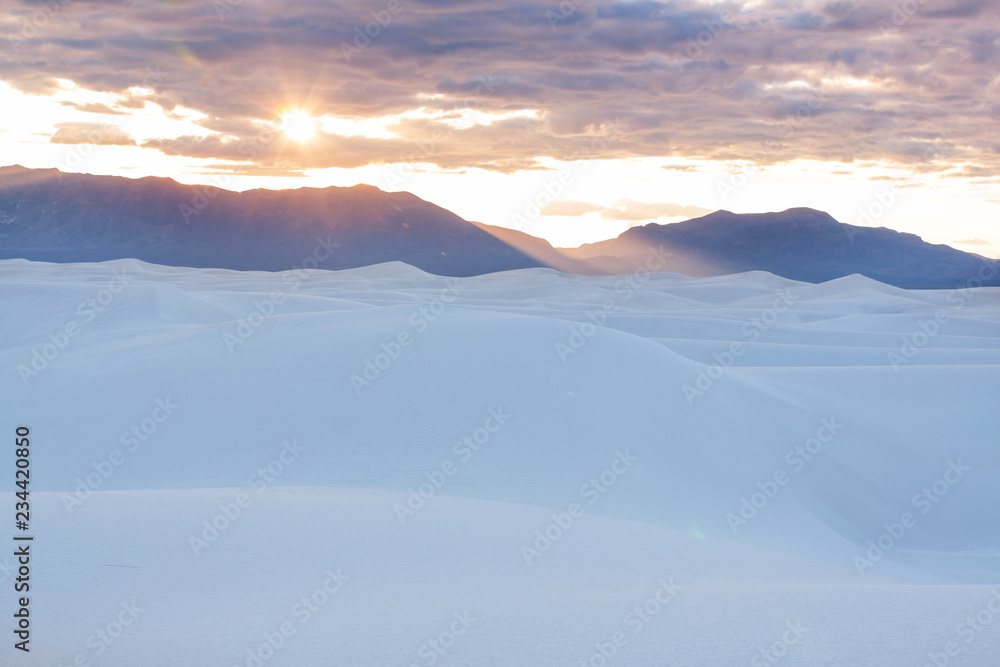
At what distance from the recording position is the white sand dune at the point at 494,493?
4.62m

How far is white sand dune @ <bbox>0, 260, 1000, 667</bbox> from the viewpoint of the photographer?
4.62m

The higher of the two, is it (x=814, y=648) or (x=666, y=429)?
(x=814, y=648)

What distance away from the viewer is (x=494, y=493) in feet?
31.8

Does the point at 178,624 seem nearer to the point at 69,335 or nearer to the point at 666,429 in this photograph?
the point at 666,429

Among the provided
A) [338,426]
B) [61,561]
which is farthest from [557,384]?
[61,561]

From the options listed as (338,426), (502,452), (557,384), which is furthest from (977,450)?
(338,426)

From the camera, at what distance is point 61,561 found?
5.59 m

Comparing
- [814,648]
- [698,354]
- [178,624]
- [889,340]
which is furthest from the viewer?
[889,340]

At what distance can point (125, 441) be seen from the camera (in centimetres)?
1259

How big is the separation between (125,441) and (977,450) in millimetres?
13945

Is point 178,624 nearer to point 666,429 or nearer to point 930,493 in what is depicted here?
point 666,429

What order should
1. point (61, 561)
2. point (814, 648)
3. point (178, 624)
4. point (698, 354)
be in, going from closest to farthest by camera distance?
1. point (814, 648)
2. point (178, 624)
3. point (61, 561)
4. point (698, 354)

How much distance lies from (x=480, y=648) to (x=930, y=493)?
10732 mm

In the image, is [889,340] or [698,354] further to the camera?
[889,340]
